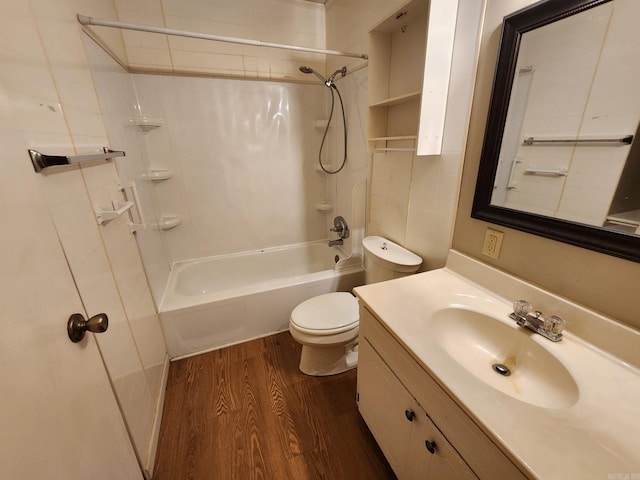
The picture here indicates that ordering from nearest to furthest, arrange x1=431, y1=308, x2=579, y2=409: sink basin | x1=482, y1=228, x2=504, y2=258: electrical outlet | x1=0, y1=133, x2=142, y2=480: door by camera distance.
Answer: x1=0, y1=133, x2=142, y2=480: door
x1=431, y1=308, x2=579, y2=409: sink basin
x1=482, y1=228, x2=504, y2=258: electrical outlet

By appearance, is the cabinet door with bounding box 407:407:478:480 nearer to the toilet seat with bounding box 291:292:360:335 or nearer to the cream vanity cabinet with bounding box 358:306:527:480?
the cream vanity cabinet with bounding box 358:306:527:480

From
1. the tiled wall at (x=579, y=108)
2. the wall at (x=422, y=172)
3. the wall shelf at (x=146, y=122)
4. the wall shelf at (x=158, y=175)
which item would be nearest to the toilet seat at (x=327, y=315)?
the wall at (x=422, y=172)

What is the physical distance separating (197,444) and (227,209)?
5.79ft

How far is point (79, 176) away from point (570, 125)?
5.19 ft

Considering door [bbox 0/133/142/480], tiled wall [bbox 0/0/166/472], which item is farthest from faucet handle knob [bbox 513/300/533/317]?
tiled wall [bbox 0/0/166/472]

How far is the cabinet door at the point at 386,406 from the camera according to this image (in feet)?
2.92

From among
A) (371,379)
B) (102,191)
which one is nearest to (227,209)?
(102,191)

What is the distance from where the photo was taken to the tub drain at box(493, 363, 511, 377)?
83 centimetres

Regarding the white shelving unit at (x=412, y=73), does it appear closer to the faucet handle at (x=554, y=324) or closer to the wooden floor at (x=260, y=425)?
the faucet handle at (x=554, y=324)

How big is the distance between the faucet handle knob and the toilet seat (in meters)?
0.83

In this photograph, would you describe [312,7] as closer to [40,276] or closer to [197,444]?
[40,276]

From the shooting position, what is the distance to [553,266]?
2.70ft

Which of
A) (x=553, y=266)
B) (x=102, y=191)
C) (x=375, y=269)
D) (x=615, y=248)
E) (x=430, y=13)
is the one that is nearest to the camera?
(x=615, y=248)

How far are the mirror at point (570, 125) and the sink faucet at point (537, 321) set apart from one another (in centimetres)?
23
